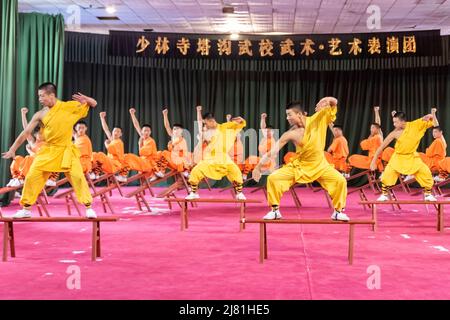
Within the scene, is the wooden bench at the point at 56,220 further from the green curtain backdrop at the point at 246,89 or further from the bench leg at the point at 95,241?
the green curtain backdrop at the point at 246,89

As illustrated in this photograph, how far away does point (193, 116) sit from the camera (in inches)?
521

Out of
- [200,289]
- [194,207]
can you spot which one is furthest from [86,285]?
[194,207]

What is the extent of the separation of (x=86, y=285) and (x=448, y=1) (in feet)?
27.2

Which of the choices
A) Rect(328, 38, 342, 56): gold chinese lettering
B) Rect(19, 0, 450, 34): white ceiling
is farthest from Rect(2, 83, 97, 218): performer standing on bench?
Rect(328, 38, 342, 56): gold chinese lettering

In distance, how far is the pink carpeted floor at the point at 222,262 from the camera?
11.6 ft

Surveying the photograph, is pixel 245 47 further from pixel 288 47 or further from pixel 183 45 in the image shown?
pixel 183 45

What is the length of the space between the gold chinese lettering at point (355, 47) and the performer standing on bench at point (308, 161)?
6.87m

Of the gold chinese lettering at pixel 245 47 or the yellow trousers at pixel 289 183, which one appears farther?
the gold chinese lettering at pixel 245 47

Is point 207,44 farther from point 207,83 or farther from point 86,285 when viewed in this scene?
point 86,285

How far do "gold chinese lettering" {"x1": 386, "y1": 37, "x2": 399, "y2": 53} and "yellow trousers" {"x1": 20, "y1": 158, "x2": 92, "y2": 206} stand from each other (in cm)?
774

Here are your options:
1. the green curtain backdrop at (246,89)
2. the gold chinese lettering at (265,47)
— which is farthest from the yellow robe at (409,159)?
the green curtain backdrop at (246,89)

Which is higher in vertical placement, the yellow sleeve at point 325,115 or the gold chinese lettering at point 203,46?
the gold chinese lettering at point 203,46

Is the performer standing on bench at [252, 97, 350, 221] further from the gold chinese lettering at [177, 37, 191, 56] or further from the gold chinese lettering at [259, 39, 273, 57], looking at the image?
the gold chinese lettering at [259, 39, 273, 57]

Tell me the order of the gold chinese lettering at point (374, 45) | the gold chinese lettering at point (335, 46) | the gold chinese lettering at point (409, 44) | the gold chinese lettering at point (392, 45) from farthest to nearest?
the gold chinese lettering at point (335, 46) < the gold chinese lettering at point (374, 45) < the gold chinese lettering at point (392, 45) < the gold chinese lettering at point (409, 44)
